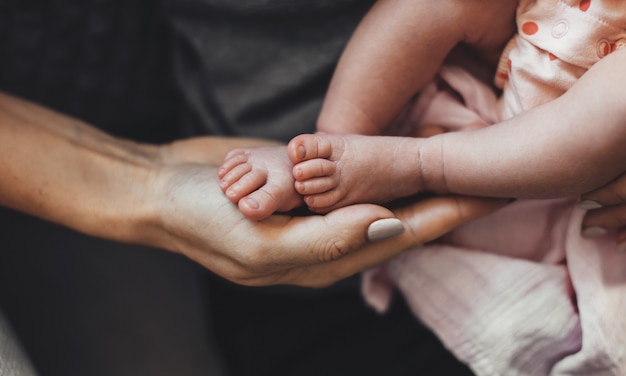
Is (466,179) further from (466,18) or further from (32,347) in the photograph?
(32,347)

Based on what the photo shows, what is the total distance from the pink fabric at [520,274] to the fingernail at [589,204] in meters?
0.05

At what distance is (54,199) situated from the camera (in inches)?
31.9

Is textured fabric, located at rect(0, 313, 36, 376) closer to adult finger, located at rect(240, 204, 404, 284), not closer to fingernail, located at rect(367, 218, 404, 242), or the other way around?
adult finger, located at rect(240, 204, 404, 284)

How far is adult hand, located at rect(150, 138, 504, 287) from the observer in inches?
27.2

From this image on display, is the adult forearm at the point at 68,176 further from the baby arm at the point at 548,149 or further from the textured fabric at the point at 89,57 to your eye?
the baby arm at the point at 548,149

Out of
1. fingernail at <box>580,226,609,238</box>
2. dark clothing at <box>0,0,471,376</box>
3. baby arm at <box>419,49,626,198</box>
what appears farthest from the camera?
dark clothing at <box>0,0,471,376</box>

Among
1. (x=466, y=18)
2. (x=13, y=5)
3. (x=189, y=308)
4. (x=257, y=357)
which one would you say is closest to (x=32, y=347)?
(x=189, y=308)

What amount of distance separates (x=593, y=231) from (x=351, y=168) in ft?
0.92

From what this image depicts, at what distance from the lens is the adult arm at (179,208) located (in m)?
0.69

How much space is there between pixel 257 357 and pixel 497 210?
41cm

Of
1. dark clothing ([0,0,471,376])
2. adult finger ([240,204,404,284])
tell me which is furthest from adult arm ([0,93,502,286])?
dark clothing ([0,0,471,376])

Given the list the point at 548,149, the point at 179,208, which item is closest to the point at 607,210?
the point at 548,149

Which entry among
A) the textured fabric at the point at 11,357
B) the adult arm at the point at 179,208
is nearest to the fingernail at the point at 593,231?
the adult arm at the point at 179,208

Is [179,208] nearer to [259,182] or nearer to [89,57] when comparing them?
[259,182]
